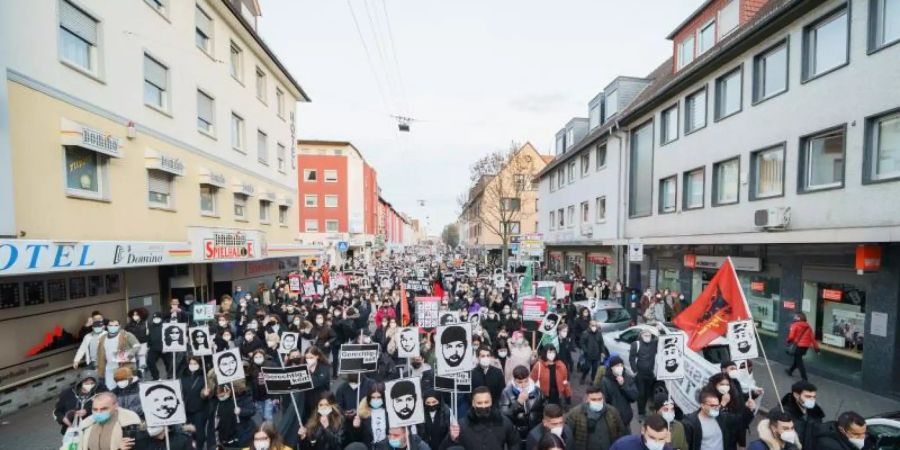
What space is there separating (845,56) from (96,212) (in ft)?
61.8

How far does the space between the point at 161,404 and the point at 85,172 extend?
8.36m

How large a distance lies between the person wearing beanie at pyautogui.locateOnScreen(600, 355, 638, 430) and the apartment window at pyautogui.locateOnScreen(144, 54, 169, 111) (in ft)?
47.9

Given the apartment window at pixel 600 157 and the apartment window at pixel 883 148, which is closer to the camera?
the apartment window at pixel 883 148

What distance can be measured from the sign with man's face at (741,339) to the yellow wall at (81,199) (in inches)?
535

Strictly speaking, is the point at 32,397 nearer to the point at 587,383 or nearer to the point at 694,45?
the point at 587,383

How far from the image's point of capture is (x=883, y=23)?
9.60 m

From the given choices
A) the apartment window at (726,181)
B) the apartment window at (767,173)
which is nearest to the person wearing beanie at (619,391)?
the apartment window at (767,173)

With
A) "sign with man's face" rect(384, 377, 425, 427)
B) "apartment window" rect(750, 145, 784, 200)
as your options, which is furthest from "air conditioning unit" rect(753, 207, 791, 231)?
"sign with man's face" rect(384, 377, 425, 427)

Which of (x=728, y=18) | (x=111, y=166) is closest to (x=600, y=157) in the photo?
(x=728, y=18)

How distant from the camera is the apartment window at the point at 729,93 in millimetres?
14125

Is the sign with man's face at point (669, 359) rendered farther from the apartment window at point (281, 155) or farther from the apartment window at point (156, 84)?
the apartment window at point (281, 155)

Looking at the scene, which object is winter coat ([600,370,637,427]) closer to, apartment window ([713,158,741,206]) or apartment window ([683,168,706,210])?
apartment window ([713,158,741,206])

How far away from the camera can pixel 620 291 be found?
20.3 metres

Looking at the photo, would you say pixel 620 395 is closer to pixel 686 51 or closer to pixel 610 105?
pixel 686 51
